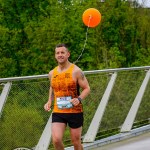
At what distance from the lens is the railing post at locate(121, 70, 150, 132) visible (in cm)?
904

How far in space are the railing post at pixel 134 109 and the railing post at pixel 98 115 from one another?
3.51 feet

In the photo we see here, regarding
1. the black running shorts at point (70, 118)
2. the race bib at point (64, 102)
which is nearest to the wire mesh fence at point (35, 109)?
the black running shorts at point (70, 118)

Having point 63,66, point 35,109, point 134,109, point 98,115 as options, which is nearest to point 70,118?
point 63,66

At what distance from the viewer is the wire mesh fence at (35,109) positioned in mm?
6234

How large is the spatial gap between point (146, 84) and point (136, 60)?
120 feet

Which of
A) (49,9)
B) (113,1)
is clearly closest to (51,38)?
(49,9)

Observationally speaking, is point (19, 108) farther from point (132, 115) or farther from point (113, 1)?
point (113, 1)

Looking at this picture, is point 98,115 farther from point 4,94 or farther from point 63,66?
point 63,66

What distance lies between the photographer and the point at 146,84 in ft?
30.7

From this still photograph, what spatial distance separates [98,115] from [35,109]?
159cm

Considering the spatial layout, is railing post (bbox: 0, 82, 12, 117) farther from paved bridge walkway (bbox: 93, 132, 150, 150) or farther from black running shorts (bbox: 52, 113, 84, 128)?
paved bridge walkway (bbox: 93, 132, 150, 150)

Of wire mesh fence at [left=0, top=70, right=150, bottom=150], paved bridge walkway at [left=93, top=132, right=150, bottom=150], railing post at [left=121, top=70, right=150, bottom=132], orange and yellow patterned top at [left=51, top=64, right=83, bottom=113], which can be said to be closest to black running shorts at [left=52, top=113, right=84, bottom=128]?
orange and yellow patterned top at [left=51, top=64, right=83, bottom=113]

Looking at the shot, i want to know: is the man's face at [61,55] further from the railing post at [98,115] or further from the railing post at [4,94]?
the railing post at [98,115]

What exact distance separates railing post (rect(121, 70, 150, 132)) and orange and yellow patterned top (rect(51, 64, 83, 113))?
3.51m
